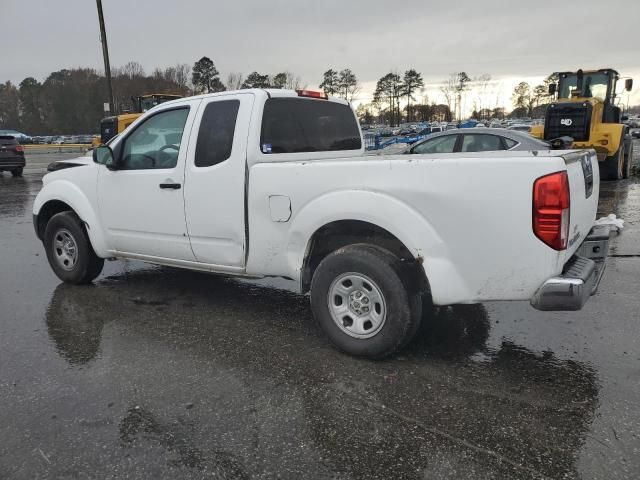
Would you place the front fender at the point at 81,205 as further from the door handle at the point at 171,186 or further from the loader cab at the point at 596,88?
the loader cab at the point at 596,88

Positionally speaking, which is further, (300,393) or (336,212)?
(336,212)

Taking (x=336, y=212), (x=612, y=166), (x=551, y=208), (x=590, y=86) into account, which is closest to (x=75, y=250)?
(x=336, y=212)

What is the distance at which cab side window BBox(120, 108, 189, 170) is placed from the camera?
4.70 metres

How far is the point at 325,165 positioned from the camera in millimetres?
3697

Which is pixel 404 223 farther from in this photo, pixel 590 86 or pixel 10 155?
pixel 10 155

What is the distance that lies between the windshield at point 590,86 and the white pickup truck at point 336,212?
519 inches

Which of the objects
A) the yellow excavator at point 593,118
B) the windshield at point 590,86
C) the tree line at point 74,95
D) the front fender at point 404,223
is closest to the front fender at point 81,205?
the front fender at point 404,223

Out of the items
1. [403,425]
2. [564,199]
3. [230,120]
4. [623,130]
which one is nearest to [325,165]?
[230,120]

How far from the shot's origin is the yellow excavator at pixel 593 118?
14.3 m

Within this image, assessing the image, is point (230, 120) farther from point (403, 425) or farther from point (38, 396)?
point (403, 425)

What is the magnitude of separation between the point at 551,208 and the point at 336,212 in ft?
4.44

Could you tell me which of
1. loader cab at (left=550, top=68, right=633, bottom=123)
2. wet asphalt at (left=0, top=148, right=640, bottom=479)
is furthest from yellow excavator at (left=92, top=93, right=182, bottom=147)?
wet asphalt at (left=0, top=148, right=640, bottom=479)

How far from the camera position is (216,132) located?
441cm

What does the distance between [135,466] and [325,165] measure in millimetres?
2168
